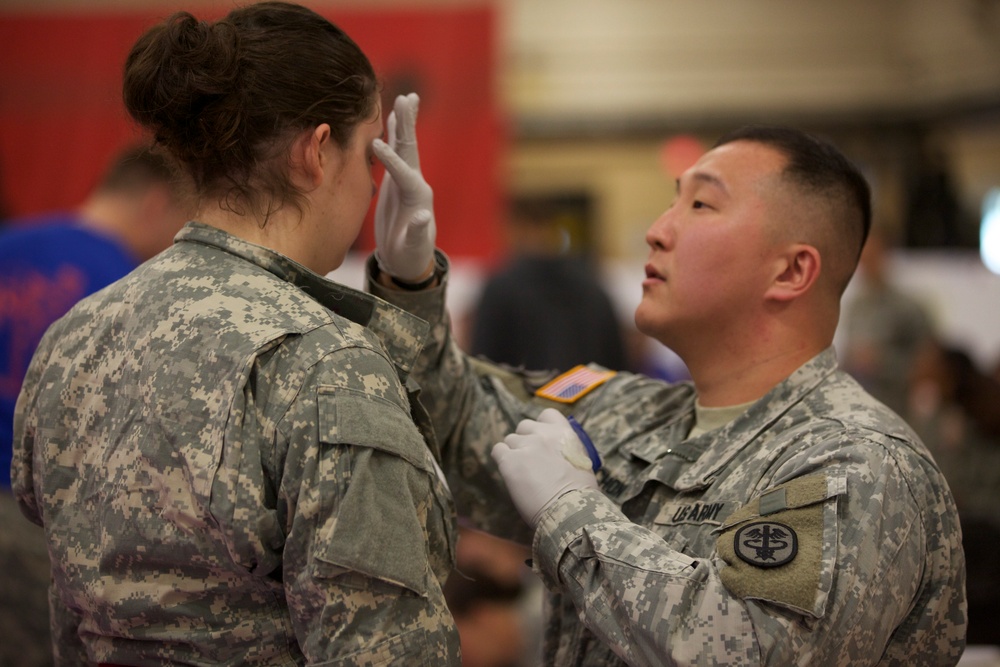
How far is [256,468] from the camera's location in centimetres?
121

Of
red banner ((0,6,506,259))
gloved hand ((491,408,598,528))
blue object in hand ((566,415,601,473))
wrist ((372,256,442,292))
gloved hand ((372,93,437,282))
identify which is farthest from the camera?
red banner ((0,6,506,259))

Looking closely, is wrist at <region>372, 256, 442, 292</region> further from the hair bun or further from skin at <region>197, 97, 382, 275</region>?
the hair bun

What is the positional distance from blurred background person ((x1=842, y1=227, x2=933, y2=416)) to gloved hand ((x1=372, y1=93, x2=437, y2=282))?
142 inches

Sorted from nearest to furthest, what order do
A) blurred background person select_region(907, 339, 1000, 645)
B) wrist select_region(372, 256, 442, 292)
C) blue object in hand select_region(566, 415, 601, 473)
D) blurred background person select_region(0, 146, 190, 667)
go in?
blue object in hand select_region(566, 415, 601, 473) → wrist select_region(372, 256, 442, 292) → blurred background person select_region(0, 146, 190, 667) → blurred background person select_region(907, 339, 1000, 645)

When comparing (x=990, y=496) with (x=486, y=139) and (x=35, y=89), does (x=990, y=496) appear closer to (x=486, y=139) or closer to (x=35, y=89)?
(x=486, y=139)

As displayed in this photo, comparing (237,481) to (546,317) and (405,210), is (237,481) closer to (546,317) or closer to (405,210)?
(405,210)

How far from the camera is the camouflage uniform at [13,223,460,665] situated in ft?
3.92

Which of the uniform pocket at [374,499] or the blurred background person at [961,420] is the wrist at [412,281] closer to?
the uniform pocket at [374,499]

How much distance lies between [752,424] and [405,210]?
719mm

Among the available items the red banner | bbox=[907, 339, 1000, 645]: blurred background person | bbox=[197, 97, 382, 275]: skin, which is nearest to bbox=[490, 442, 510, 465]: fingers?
bbox=[197, 97, 382, 275]: skin

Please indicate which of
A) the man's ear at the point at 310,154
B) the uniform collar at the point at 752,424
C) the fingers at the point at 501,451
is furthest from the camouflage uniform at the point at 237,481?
the uniform collar at the point at 752,424

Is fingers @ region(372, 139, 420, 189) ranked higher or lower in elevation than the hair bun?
lower

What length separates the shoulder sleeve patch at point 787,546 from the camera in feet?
4.22

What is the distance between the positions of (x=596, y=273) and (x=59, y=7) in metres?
5.55
